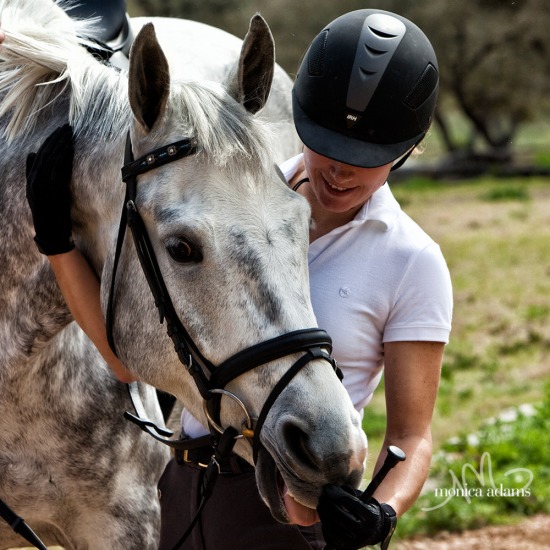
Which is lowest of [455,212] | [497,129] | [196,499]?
[497,129]

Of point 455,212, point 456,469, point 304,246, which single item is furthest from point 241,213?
point 455,212

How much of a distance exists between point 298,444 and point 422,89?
960 mm

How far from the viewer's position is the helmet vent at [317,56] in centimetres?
228

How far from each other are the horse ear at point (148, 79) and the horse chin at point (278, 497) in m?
0.82

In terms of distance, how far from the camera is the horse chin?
1915mm

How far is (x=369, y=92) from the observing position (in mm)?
2193

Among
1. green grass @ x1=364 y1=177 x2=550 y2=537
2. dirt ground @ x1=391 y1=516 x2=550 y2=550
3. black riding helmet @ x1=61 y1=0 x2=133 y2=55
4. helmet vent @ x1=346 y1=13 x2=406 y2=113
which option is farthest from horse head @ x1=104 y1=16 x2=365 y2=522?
green grass @ x1=364 y1=177 x2=550 y2=537

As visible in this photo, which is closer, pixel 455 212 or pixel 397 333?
pixel 397 333

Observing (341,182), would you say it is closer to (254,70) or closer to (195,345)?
(254,70)

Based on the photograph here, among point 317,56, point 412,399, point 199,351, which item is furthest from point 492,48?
point 199,351

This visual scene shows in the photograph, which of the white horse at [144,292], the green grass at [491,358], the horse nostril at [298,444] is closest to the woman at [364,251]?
the white horse at [144,292]

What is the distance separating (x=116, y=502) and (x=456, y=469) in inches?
102

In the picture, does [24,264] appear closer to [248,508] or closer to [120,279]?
[120,279]

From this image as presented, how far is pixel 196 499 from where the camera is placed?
7.95ft
